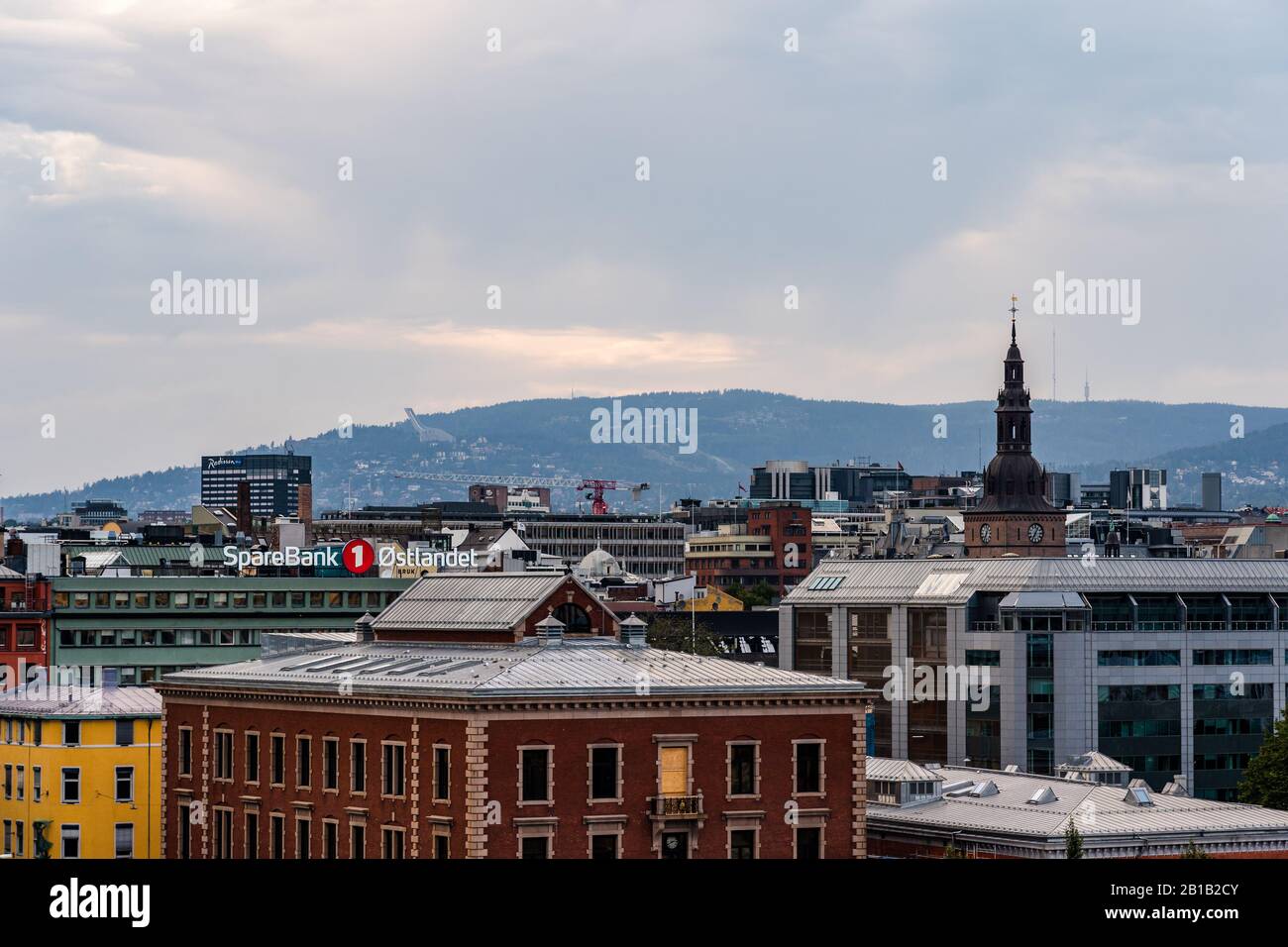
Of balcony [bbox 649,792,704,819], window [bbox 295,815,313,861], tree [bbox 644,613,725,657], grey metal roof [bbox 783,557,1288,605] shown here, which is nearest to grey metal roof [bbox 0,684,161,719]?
window [bbox 295,815,313,861]

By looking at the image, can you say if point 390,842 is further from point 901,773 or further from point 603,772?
point 901,773

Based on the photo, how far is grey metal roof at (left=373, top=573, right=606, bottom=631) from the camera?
3548 inches

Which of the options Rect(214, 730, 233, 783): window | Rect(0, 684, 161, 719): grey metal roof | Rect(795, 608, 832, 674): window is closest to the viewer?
Rect(214, 730, 233, 783): window

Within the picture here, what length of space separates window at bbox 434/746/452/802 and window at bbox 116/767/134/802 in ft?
123

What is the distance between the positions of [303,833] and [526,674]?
492 inches

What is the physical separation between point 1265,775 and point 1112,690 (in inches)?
904

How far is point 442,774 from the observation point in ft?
255

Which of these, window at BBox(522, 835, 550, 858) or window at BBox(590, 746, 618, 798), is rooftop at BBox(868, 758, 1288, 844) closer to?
window at BBox(590, 746, 618, 798)

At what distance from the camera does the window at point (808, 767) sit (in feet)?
A: 268

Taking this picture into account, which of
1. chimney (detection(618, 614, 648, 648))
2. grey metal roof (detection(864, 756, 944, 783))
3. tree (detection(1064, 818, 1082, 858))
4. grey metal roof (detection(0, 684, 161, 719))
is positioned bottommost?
tree (detection(1064, 818, 1082, 858))

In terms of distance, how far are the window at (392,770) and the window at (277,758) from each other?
26.2ft

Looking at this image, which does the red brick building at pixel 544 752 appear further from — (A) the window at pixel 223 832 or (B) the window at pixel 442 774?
(A) the window at pixel 223 832
